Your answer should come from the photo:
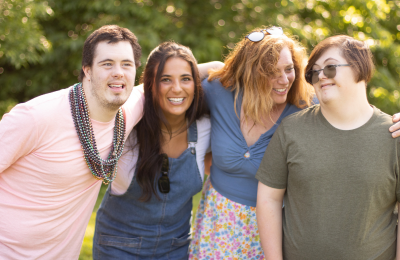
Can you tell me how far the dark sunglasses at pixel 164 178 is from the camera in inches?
104

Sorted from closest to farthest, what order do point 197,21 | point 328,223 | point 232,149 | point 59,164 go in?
point 328,223, point 59,164, point 232,149, point 197,21

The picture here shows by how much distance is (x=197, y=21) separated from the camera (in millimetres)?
6512

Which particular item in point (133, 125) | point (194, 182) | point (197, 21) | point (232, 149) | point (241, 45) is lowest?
point (194, 182)

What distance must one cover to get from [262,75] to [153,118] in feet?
2.79

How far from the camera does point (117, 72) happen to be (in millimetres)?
2203

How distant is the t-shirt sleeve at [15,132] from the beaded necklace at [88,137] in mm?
252

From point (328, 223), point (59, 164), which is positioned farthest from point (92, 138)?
point (328, 223)

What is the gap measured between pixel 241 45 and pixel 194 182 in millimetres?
1106

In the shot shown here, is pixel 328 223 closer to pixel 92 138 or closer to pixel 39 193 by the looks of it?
pixel 92 138

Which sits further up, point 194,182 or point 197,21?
point 197,21

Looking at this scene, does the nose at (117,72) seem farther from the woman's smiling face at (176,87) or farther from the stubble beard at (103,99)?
the woman's smiling face at (176,87)

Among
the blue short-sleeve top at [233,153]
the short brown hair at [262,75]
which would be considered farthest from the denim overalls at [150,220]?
the short brown hair at [262,75]

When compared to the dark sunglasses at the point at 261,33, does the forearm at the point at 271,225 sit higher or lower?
lower

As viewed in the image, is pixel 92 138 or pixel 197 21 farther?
pixel 197 21
